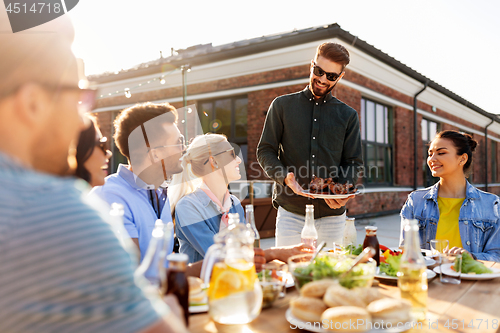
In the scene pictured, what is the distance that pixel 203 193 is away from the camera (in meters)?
2.36

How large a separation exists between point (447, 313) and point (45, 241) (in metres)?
1.30

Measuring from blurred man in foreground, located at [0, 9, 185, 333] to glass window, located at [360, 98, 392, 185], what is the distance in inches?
417

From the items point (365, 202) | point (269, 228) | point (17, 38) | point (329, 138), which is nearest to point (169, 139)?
point (329, 138)

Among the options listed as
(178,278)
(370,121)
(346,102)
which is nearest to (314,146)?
(178,278)

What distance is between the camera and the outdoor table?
3.58 ft

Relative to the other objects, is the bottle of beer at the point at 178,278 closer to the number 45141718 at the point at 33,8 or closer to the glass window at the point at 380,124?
the number 45141718 at the point at 33,8

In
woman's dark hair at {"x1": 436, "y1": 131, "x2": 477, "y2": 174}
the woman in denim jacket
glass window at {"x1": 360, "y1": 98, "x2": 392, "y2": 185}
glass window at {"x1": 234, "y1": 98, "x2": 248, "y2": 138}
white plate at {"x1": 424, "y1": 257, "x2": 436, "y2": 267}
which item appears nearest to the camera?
white plate at {"x1": 424, "y1": 257, "x2": 436, "y2": 267}

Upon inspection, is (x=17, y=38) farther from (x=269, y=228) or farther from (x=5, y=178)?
(x=269, y=228)

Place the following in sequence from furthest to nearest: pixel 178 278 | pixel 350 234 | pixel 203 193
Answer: pixel 203 193 < pixel 350 234 < pixel 178 278

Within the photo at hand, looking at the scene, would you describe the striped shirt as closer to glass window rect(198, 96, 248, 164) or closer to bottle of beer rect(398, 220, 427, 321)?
bottle of beer rect(398, 220, 427, 321)

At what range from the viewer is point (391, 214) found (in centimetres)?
1166

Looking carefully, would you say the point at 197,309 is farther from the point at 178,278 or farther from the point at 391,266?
the point at 391,266

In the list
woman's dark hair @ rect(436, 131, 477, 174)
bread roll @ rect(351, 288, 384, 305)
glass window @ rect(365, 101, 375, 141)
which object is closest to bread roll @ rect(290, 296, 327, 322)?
bread roll @ rect(351, 288, 384, 305)

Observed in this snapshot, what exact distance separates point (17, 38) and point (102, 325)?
53 cm
